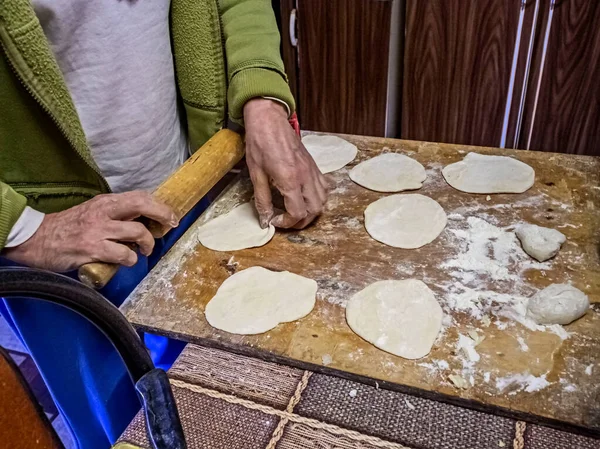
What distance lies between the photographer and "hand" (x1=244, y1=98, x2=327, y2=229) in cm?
122

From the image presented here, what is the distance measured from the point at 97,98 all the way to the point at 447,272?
2.61 ft

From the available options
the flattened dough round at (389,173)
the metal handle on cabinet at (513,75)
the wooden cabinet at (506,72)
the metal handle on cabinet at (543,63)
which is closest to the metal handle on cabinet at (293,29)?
the wooden cabinet at (506,72)

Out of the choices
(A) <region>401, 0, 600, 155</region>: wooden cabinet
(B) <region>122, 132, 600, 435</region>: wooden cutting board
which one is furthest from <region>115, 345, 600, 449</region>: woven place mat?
(A) <region>401, 0, 600, 155</region>: wooden cabinet

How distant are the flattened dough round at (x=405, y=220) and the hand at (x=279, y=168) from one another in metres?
0.14

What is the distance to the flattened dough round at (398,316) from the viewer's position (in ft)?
3.17

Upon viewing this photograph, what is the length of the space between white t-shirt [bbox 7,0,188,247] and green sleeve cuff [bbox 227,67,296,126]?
15 centimetres

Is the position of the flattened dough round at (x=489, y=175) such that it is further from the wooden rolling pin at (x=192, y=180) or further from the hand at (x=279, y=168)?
the wooden rolling pin at (x=192, y=180)

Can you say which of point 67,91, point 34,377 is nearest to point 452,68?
point 67,91

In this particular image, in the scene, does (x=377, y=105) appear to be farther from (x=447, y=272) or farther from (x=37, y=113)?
(x=37, y=113)

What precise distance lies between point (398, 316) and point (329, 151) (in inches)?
26.4

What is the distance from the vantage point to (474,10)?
2.19m

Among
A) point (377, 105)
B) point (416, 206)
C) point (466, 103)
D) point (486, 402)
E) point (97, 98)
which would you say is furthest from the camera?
point (377, 105)

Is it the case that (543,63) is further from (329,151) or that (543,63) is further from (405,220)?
(405,220)

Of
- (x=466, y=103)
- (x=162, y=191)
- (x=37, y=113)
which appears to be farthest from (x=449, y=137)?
(x=37, y=113)
